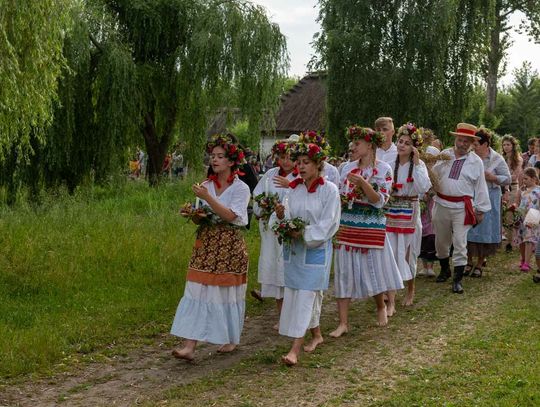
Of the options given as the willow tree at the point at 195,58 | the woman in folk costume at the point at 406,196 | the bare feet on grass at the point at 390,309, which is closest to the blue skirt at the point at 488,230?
the woman in folk costume at the point at 406,196

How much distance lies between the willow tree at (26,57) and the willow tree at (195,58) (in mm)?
6567

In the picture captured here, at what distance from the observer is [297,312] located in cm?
718

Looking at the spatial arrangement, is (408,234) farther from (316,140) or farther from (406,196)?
(316,140)

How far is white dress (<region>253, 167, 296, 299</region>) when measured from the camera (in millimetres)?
8789

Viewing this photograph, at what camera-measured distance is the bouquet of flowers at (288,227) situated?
714cm

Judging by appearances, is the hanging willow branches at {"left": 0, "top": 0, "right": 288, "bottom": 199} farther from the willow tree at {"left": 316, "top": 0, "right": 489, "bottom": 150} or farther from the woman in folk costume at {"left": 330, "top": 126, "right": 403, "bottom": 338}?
the woman in folk costume at {"left": 330, "top": 126, "right": 403, "bottom": 338}

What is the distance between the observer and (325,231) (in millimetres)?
7180

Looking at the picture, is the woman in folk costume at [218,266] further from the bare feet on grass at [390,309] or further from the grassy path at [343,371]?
the bare feet on grass at [390,309]

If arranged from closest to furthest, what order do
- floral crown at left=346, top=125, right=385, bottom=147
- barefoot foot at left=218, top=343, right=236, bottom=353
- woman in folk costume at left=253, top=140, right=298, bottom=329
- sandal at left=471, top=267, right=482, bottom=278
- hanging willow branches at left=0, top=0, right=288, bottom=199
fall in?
barefoot foot at left=218, top=343, right=236, bottom=353, floral crown at left=346, top=125, right=385, bottom=147, woman in folk costume at left=253, top=140, right=298, bottom=329, sandal at left=471, top=267, right=482, bottom=278, hanging willow branches at left=0, top=0, right=288, bottom=199

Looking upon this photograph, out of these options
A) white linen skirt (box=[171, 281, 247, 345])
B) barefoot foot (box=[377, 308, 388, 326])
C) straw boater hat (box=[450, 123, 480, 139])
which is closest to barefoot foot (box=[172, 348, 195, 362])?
white linen skirt (box=[171, 281, 247, 345])

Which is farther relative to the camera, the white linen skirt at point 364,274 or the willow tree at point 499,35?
the willow tree at point 499,35

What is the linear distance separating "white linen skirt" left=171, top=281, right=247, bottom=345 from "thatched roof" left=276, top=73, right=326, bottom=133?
43.0 meters

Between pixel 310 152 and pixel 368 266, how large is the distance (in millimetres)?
1866

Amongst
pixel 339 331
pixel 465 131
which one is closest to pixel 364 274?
pixel 339 331
